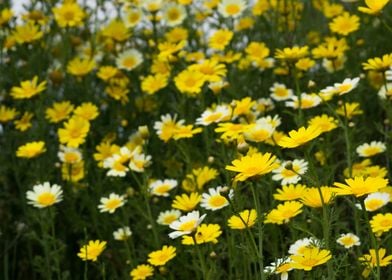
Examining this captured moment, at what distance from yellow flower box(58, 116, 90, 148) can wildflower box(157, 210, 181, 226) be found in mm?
575

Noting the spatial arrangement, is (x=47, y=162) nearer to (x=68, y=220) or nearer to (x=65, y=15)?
(x=68, y=220)

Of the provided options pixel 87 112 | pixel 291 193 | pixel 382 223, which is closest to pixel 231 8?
pixel 87 112

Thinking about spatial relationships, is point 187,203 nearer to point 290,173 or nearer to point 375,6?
point 290,173

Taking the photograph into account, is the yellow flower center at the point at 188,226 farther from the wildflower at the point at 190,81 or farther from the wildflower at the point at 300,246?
the wildflower at the point at 190,81

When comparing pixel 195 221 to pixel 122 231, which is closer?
pixel 195 221

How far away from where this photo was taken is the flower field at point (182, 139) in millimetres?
2486

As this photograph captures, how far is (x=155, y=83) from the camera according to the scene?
355 cm

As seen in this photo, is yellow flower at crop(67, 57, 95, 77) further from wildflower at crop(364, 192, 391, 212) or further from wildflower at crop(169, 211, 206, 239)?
wildflower at crop(364, 192, 391, 212)

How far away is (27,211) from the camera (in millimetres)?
3268

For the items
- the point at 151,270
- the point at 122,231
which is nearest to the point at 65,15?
the point at 122,231

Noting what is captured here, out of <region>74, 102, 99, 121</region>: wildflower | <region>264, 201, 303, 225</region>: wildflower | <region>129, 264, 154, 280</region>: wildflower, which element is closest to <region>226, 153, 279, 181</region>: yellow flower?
<region>264, 201, 303, 225</region>: wildflower

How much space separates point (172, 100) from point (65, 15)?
0.70 m

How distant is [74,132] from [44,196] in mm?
522

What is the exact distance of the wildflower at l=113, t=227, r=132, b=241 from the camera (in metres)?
2.76
